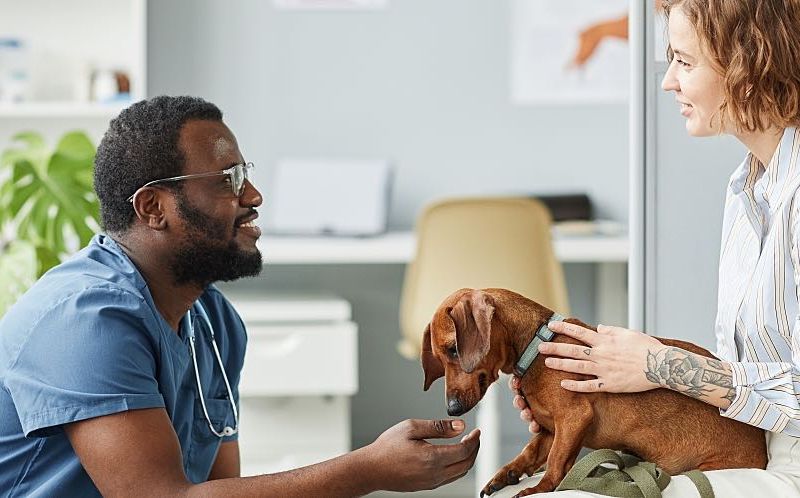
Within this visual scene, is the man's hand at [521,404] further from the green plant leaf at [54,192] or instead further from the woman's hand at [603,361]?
the green plant leaf at [54,192]

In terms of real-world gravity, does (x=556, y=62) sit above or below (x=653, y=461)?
above

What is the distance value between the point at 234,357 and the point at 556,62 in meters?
2.30

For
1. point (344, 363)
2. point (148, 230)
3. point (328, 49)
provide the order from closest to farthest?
1. point (148, 230)
2. point (344, 363)
3. point (328, 49)

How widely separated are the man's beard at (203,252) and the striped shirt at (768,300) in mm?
710

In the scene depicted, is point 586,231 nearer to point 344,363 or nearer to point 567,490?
point 344,363

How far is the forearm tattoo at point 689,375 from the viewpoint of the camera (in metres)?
1.33

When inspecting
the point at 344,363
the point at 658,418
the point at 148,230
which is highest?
the point at 148,230

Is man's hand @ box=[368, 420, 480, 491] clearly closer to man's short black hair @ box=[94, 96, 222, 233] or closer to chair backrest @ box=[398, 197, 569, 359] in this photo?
man's short black hair @ box=[94, 96, 222, 233]

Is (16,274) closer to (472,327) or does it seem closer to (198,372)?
(198,372)

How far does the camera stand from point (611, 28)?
12.3 ft

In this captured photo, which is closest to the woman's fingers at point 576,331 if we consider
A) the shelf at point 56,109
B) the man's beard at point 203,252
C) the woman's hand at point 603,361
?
the woman's hand at point 603,361

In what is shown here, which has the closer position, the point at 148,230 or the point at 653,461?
the point at 653,461

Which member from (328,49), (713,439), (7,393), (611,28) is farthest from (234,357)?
(611,28)

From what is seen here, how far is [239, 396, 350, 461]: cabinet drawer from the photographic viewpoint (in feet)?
10.3
